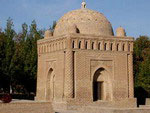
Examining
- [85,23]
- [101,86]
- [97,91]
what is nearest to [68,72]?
[97,91]

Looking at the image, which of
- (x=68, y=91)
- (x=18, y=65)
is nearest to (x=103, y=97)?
(x=68, y=91)

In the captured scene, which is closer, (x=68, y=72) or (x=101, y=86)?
(x=68, y=72)

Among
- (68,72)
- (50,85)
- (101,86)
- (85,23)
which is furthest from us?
(50,85)

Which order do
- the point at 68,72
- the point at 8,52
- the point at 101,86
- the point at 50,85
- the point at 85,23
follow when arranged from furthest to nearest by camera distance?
the point at 8,52, the point at 50,85, the point at 101,86, the point at 85,23, the point at 68,72

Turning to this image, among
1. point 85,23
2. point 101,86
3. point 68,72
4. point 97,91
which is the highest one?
point 85,23

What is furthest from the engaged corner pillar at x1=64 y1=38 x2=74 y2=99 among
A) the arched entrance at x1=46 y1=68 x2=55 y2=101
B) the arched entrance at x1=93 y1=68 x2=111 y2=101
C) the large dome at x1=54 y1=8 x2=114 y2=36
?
the arched entrance at x1=46 y1=68 x2=55 y2=101

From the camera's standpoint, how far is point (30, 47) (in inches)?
1361

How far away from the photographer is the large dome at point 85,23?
23400 millimetres

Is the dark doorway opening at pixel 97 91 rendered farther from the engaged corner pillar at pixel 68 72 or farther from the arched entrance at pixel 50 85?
the arched entrance at pixel 50 85

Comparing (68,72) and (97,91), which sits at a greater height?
(68,72)

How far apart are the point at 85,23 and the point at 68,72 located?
4.20m

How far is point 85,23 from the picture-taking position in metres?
23.5

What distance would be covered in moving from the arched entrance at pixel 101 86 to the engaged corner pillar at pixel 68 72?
2.35m

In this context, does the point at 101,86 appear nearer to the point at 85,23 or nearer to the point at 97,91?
the point at 97,91
